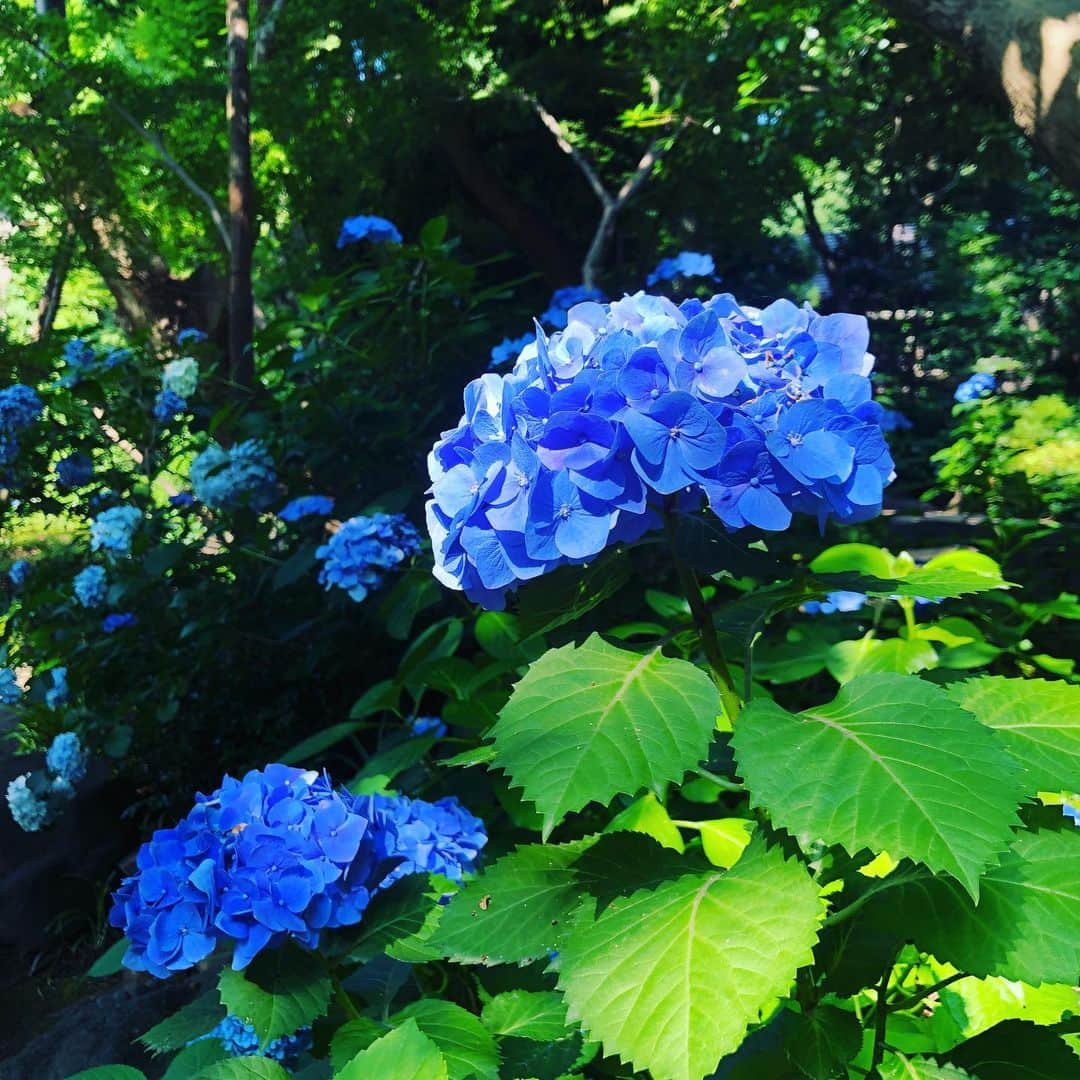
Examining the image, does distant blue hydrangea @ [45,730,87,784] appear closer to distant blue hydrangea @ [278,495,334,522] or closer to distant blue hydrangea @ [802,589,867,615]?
distant blue hydrangea @ [278,495,334,522]

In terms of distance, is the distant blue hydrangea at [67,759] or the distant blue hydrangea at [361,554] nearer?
the distant blue hydrangea at [361,554]

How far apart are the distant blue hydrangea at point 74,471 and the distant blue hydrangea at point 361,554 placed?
4.13ft

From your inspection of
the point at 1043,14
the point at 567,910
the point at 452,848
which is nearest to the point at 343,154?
the point at 1043,14

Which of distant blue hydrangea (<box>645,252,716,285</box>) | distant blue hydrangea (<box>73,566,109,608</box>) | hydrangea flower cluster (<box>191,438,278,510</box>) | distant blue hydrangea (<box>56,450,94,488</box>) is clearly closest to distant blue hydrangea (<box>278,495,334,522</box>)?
hydrangea flower cluster (<box>191,438,278,510</box>)

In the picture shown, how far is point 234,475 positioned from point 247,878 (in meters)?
2.45

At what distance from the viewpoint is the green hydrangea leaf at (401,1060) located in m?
0.80

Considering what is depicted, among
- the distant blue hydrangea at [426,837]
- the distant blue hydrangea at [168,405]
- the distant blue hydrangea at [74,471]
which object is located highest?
the distant blue hydrangea at [168,405]

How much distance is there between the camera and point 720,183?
5363 millimetres

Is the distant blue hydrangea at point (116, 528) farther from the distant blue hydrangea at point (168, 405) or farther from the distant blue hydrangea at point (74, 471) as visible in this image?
the distant blue hydrangea at point (168, 405)

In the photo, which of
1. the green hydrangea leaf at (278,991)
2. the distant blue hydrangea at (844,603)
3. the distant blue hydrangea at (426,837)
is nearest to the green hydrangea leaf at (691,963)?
the green hydrangea leaf at (278,991)

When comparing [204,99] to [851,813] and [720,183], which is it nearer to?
[720,183]

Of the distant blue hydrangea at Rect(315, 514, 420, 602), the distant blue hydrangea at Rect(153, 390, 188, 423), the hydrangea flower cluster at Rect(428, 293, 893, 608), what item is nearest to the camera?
the hydrangea flower cluster at Rect(428, 293, 893, 608)

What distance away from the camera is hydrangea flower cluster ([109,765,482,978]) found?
1.08 metres

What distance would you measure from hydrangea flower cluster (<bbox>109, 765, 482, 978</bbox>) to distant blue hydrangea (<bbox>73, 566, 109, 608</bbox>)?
7.19ft
